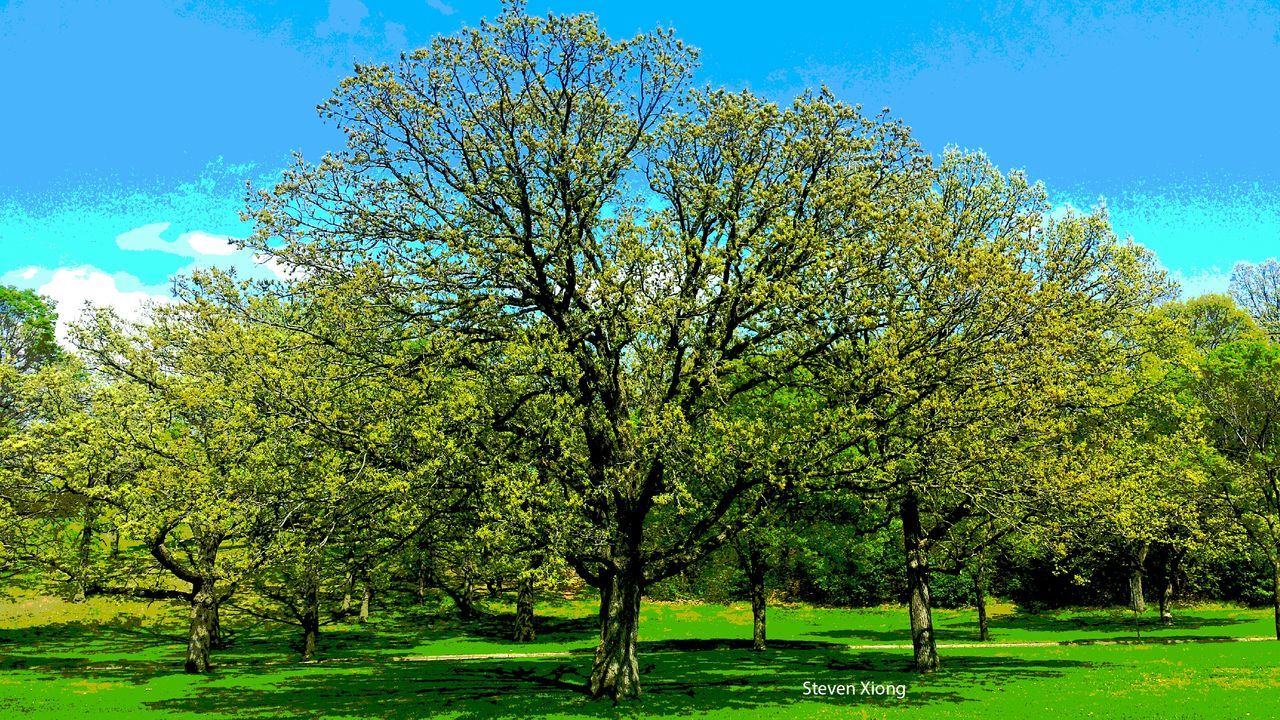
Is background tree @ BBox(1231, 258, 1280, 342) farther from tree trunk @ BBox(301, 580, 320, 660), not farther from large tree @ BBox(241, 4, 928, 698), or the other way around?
tree trunk @ BBox(301, 580, 320, 660)

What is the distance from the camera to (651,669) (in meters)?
33.4

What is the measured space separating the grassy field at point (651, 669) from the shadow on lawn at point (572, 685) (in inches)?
4.4

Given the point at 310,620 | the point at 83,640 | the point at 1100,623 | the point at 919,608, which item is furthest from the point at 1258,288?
the point at 83,640

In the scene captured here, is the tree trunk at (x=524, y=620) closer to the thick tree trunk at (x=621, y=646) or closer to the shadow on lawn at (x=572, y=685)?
the shadow on lawn at (x=572, y=685)

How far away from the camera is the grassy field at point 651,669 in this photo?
23.8m

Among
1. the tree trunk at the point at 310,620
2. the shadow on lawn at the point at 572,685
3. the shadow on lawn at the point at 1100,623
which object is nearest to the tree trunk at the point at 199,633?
the shadow on lawn at the point at 572,685

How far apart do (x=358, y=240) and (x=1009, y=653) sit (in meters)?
35.6

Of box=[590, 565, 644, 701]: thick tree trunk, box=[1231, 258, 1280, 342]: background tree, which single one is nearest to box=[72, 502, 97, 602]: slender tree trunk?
box=[590, 565, 644, 701]: thick tree trunk

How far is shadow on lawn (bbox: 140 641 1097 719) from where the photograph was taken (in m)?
24.1

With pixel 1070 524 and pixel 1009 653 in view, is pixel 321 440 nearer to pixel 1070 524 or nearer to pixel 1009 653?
pixel 1070 524

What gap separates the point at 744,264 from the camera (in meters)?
25.3

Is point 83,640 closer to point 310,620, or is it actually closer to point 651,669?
point 310,620

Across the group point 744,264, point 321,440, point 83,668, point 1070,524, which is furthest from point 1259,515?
point 83,668

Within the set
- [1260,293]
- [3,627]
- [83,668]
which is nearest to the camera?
[83,668]
